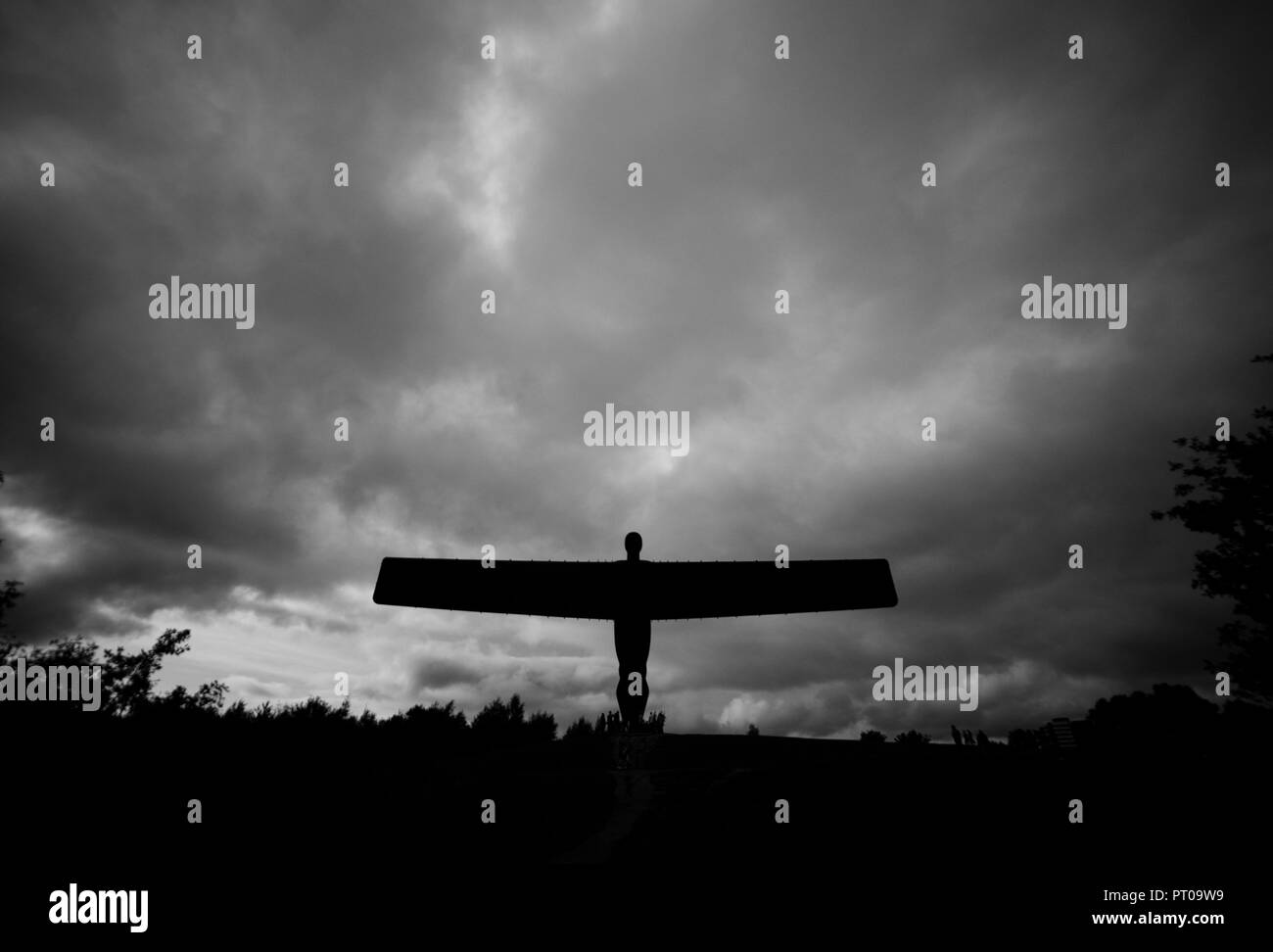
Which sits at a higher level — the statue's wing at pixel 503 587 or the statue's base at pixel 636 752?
the statue's wing at pixel 503 587

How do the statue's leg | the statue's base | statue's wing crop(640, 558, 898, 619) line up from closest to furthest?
the statue's base < the statue's leg < statue's wing crop(640, 558, 898, 619)

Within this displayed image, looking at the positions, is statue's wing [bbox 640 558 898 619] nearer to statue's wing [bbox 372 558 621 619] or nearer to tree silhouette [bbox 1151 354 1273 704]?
statue's wing [bbox 372 558 621 619]

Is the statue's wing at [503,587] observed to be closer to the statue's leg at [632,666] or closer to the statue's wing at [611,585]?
the statue's wing at [611,585]

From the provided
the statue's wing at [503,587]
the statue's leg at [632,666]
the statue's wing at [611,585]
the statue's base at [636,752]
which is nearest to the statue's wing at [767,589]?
the statue's wing at [611,585]

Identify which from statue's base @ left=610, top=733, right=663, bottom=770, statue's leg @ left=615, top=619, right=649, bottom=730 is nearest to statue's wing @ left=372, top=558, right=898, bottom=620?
statue's leg @ left=615, top=619, right=649, bottom=730
